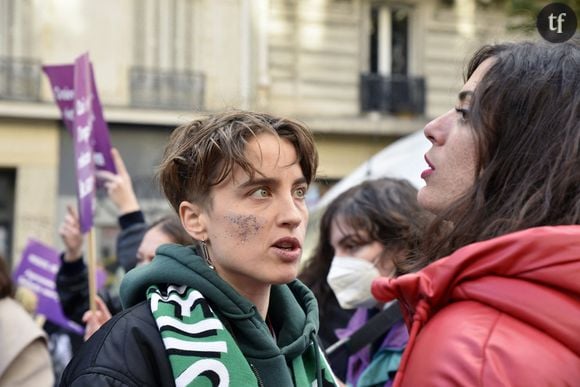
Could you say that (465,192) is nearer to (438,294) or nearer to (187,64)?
(438,294)

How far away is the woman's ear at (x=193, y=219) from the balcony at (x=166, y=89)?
52.7ft

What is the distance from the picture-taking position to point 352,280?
3627 millimetres

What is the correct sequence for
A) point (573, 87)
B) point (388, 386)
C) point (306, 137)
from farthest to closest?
point (388, 386), point (306, 137), point (573, 87)

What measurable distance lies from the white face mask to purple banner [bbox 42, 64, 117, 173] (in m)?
1.26

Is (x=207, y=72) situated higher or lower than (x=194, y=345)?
higher

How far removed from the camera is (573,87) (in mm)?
1695

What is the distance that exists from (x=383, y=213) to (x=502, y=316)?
226 centimetres

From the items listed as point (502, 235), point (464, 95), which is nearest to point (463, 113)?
point (464, 95)

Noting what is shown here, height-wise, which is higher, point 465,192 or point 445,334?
point 465,192

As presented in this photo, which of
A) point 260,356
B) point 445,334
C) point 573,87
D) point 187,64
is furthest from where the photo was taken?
point 187,64

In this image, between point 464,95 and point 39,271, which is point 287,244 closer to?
point 464,95

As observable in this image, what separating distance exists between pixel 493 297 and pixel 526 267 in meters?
0.06

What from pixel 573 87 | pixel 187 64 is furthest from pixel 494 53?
pixel 187 64

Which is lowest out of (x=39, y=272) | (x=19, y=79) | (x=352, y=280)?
(x=39, y=272)
